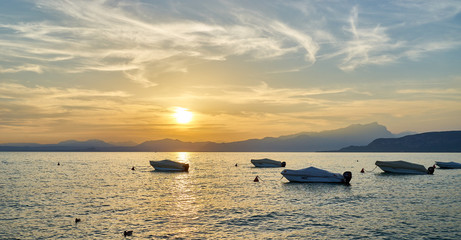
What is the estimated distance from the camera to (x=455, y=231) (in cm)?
2966

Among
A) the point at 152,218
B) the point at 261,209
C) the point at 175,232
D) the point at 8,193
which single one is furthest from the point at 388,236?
the point at 8,193

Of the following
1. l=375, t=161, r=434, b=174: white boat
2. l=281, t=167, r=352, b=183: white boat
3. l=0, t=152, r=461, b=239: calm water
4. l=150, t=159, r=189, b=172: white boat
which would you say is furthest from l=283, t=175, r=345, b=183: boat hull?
l=150, t=159, r=189, b=172: white boat

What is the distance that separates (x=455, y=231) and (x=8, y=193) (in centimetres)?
6056

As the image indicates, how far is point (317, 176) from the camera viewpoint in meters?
67.8

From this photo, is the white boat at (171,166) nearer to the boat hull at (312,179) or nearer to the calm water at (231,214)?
the boat hull at (312,179)

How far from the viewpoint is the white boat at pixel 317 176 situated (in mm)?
66625

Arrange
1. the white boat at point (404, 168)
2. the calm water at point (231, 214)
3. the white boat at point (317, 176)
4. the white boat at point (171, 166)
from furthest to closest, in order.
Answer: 1. the white boat at point (171, 166)
2. the white boat at point (404, 168)
3. the white boat at point (317, 176)
4. the calm water at point (231, 214)

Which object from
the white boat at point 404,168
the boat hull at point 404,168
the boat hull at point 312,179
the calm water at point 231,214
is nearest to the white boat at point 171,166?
the boat hull at point 312,179

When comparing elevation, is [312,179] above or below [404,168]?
below

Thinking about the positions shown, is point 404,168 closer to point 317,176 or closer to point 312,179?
point 317,176

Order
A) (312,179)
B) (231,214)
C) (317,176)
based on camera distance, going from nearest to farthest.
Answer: (231,214) → (317,176) → (312,179)

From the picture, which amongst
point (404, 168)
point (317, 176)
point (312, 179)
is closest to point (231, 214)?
point (312, 179)

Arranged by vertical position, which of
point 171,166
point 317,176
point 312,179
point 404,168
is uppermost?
point 404,168

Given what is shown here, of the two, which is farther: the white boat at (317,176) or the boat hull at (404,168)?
the boat hull at (404,168)
